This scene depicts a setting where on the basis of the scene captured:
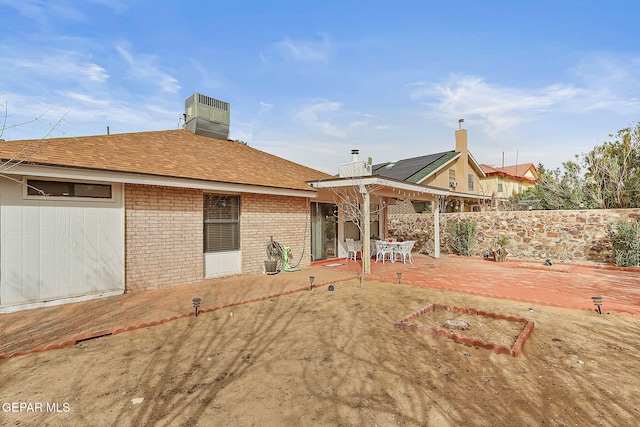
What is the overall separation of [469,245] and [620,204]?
588 centimetres

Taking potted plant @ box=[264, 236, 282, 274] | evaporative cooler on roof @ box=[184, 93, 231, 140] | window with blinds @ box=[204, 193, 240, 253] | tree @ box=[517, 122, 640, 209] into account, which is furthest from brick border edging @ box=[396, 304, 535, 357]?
tree @ box=[517, 122, 640, 209]

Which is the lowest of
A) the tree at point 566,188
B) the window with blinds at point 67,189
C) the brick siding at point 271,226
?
the brick siding at point 271,226

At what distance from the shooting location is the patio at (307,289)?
4.79 m

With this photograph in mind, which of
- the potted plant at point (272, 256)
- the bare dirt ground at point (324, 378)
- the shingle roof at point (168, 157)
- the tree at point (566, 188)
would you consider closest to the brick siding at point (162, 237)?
the shingle roof at point (168, 157)

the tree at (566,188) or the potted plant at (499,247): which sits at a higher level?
the tree at (566,188)

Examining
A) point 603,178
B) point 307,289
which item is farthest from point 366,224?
point 603,178

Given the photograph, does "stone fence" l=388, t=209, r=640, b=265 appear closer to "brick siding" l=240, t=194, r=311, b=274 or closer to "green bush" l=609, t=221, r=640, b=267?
"green bush" l=609, t=221, r=640, b=267

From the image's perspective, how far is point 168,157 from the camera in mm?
8555

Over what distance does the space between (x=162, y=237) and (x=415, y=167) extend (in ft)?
58.6

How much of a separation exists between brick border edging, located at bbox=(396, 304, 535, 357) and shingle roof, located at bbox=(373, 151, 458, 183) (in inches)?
543

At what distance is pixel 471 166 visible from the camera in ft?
82.2

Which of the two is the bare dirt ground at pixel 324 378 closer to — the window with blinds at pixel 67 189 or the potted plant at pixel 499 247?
the window with blinds at pixel 67 189

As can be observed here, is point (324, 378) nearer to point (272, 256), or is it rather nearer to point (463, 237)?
point (272, 256)

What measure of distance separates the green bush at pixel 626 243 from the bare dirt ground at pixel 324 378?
6.86 m
